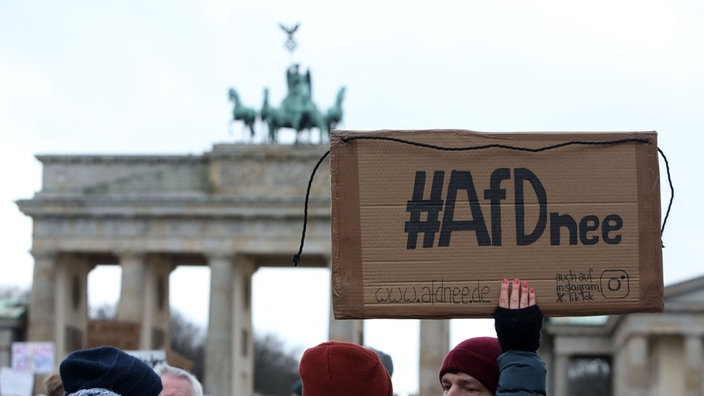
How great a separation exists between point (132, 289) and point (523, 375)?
63322mm

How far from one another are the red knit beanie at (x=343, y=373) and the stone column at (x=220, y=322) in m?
61.7

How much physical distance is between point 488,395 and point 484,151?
1.14 m

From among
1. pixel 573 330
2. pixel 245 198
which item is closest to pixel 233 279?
pixel 245 198

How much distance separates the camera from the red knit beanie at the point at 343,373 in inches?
284

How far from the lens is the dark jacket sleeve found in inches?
257

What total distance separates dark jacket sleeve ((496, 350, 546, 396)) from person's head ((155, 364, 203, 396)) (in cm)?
313

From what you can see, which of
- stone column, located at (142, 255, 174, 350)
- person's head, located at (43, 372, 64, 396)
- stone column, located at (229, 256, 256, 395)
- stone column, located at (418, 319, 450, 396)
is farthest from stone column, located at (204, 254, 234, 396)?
person's head, located at (43, 372, 64, 396)

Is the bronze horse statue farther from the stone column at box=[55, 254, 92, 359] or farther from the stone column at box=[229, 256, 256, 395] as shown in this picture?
the stone column at box=[55, 254, 92, 359]

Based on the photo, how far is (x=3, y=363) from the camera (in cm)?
7069

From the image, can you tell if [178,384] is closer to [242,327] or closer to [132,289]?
[132,289]

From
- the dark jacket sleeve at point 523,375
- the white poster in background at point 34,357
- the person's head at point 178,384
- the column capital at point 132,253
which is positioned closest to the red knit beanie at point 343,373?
the dark jacket sleeve at point 523,375

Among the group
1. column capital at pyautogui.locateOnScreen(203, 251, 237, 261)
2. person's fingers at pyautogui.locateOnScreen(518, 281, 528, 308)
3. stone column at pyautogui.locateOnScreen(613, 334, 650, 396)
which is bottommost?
stone column at pyautogui.locateOnScreen(613, 334, 650, 396)

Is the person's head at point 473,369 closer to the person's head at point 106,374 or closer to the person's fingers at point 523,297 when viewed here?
the person's fingers at point 523,297

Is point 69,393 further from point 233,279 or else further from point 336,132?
point 233,279
